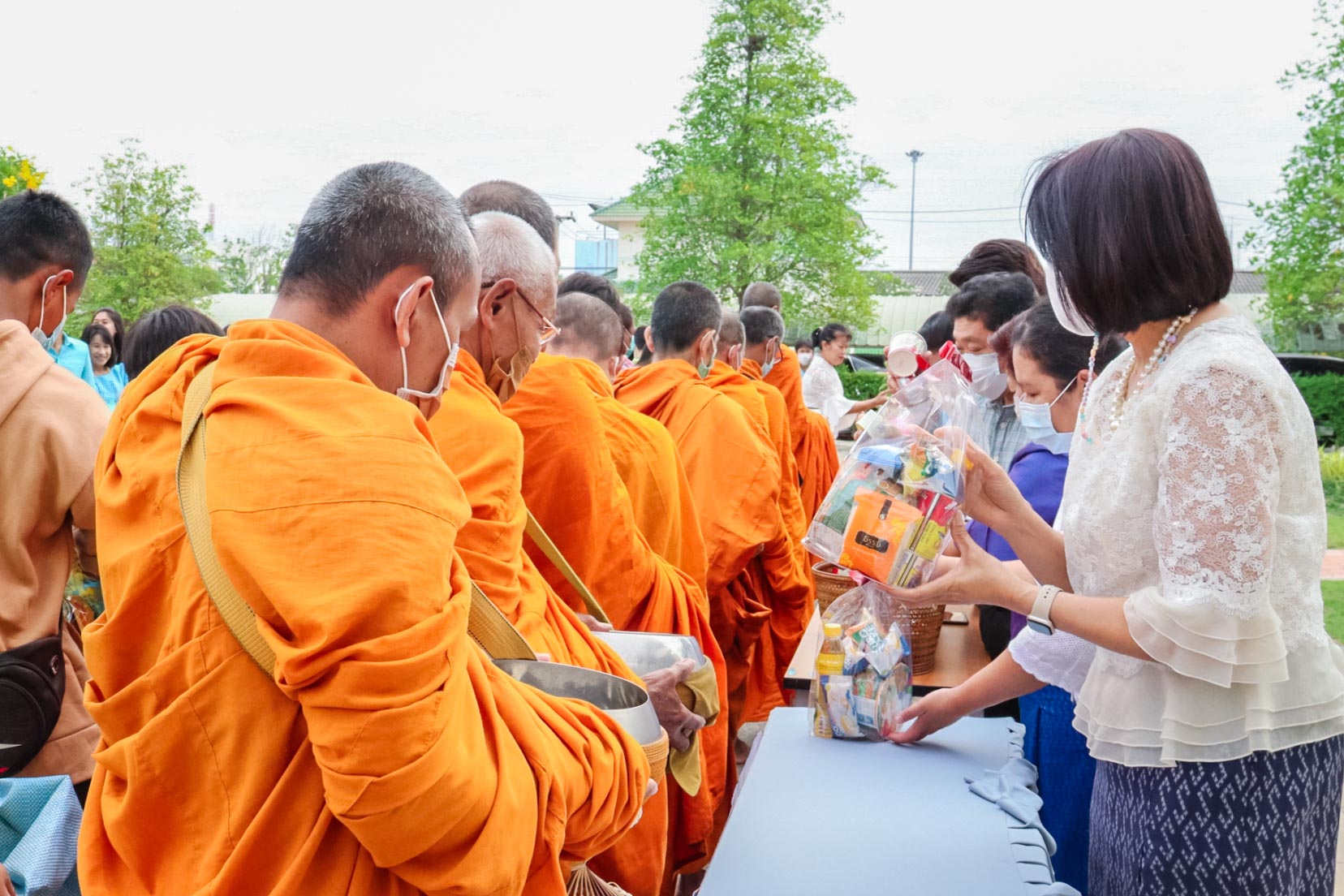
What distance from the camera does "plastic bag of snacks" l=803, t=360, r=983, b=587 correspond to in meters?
2.16

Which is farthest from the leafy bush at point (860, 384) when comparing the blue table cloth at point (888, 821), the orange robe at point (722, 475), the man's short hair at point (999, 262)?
the blue table cloth at point (888, 821)

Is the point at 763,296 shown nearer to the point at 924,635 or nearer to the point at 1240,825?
the point at 924,635

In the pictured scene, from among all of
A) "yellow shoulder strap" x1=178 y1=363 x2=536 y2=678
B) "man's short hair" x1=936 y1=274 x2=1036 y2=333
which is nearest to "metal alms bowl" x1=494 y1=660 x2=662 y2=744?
"yellow shoulder strap" x1=178 y1=363 x2=536 y2=678

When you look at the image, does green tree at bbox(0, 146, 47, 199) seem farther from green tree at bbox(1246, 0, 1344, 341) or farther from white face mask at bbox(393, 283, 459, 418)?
green tree at bbox(1246, 0, 1344, 341)

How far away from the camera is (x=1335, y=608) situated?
735cm

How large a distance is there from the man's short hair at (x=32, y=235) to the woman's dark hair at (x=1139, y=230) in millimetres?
2551

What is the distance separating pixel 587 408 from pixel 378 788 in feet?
6.18

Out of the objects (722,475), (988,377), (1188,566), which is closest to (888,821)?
(1188,566)

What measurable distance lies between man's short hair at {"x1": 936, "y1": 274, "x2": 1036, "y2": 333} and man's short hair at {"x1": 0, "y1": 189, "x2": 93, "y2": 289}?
10.5ft

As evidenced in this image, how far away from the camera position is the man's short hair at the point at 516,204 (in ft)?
11.1

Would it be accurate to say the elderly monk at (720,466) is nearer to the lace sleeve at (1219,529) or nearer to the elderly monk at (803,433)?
the elderly monk at (803,433)

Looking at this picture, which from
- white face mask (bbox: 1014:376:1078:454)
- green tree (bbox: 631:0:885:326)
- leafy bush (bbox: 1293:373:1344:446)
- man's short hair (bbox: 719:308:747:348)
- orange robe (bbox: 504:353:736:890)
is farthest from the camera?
green tree (bbox: 631:0:885:326)

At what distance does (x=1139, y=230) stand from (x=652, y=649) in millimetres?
1390

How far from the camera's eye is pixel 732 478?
4730mm
